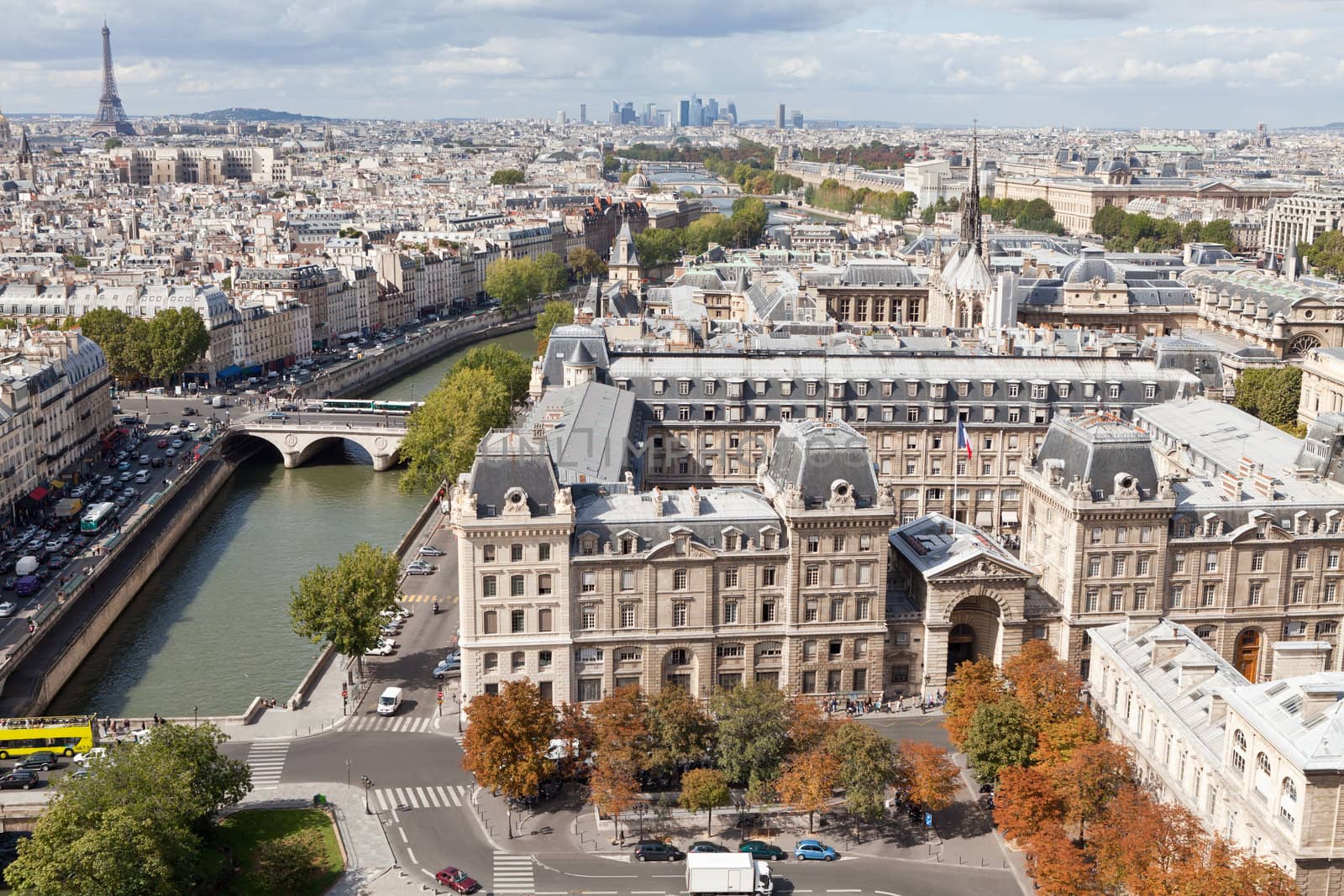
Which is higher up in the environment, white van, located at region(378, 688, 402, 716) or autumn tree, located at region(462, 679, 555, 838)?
autumn tree, located at region(462, 679, 555, 838)

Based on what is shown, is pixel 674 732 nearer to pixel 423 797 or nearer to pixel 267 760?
pixel 423 797

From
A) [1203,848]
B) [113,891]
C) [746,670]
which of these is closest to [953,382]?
[746,670]

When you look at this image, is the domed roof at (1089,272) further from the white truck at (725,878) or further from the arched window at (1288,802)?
the white truck at (725,878)

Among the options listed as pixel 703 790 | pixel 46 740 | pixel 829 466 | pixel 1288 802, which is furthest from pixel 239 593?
pixel 1288 802

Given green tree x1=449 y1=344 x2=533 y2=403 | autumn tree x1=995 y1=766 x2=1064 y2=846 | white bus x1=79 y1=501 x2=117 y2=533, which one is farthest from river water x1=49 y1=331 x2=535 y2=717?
autumn tree x1=995 y1=766 x2=1064 y2=846

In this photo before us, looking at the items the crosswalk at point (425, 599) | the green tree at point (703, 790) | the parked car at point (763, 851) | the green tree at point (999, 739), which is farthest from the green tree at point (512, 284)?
the parked car at point (763, 851)

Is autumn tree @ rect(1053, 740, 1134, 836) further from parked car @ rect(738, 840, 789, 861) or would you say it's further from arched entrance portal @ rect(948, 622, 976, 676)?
arched entrance portal @ rect(948, 622, 976, 676)
